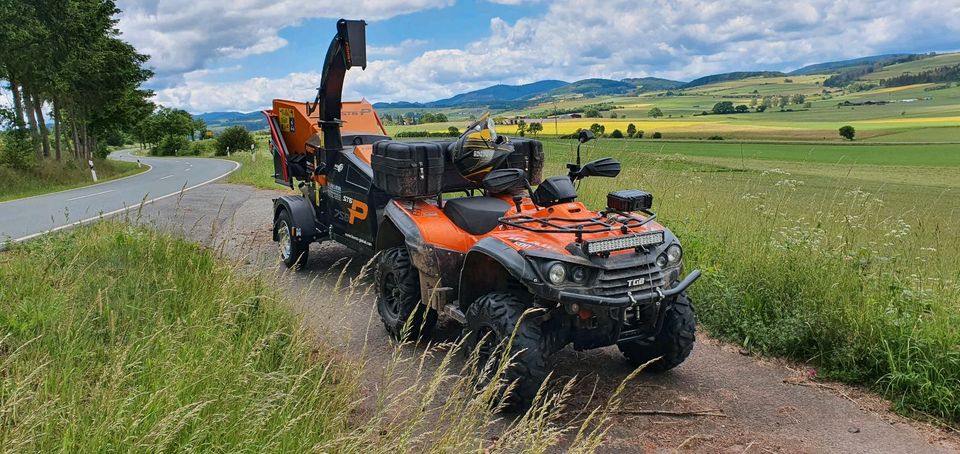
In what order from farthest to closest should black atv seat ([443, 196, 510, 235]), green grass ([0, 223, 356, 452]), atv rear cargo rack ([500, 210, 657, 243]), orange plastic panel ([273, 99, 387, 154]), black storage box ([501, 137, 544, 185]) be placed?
1. orange plastic panel ([273, 99, 387, 154])
2. black storage box ([501, 137, 544, 185])
3. black atv seat ([443, 196, 510, 235])
4. atv rear cargo rack ([500, 210, 657, 243])
5. green grass ([0, 223, 356, 452])

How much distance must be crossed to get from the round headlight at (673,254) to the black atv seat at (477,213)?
124 centimetres

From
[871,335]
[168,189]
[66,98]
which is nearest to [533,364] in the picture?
[871,335]

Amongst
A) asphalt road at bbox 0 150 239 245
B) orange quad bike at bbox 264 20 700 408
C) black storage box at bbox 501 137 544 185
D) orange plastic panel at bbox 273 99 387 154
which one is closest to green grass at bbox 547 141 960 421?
orange quad bike at bbox 264 20 700 408

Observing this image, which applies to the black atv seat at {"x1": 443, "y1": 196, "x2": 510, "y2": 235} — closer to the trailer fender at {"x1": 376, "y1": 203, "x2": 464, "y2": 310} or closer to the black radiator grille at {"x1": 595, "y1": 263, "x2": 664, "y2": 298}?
the trailer fender at {"x1": 376, "y1": 203, "x2": 464, "y2": 310}

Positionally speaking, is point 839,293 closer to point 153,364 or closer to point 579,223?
point 579,223

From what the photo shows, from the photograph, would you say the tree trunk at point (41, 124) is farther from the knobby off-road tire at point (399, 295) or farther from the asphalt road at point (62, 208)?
the knobby off-road tire at point (399, 295)

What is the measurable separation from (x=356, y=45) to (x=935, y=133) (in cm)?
4525

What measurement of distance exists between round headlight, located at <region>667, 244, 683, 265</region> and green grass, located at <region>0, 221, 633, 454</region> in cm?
111

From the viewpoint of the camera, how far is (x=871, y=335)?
448 centimetres

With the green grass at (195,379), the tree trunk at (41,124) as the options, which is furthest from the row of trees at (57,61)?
the green grass at (195,379)

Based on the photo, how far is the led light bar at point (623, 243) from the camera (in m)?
3.71

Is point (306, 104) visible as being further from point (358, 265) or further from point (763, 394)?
point (763, 394)

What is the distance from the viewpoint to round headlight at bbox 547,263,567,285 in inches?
147

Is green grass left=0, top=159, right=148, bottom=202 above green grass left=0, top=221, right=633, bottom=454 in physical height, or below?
below
